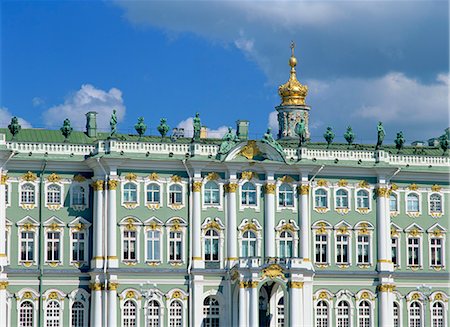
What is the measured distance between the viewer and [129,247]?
10538 cm

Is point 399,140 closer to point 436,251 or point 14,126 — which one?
point 436,251

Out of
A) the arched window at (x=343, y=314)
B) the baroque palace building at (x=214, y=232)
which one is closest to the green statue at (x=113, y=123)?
the baroque palace building at (x=214, y=232)

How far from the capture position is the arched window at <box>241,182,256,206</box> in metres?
108

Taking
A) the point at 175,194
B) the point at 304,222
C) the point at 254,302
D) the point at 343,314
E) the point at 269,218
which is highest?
the point at 175,194

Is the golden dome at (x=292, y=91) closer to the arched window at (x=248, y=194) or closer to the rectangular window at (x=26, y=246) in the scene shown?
the arched window at (x=248, y=194)

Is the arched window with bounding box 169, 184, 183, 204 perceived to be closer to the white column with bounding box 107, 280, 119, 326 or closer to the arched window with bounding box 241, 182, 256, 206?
the arched window with bounding box 241, 182, 256, 206

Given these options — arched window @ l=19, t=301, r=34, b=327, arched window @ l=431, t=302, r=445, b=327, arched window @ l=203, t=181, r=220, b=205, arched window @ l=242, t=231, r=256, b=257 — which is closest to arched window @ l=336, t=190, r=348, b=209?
arched window @ l=242, t=231, r=256, b=257

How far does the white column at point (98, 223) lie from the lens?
10444cm

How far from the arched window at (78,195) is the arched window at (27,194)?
3.00m

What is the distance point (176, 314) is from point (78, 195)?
11074mm

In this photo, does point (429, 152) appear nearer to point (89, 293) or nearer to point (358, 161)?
point (358, 161)

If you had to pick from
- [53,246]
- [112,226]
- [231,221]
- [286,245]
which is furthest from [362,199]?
[53,246]

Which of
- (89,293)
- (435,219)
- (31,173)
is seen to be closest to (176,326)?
(89,293)

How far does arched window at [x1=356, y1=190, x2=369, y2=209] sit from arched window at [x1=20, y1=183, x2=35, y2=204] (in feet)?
80.7
